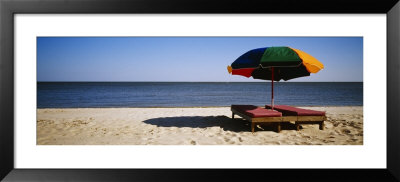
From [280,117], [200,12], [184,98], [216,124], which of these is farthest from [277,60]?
[184,98]

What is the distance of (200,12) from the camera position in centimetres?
348

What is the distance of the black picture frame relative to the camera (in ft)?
11.1

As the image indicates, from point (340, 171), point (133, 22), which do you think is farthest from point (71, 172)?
point (340, 171)

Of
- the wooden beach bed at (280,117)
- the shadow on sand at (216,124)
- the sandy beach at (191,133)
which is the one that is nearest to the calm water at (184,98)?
the shadow on sand at (216,124)

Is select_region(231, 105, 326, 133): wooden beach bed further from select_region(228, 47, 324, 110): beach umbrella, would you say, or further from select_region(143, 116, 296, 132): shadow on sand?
select_region(228, 47, 324, 110): beach umbrella

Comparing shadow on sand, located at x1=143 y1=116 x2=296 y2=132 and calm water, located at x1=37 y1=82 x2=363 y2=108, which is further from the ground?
calm water, located at x1=37 y1=82 x2=363 y2=108

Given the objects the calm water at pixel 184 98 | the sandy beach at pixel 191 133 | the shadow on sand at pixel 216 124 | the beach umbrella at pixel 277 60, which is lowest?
the sandy beach at pixel 191 133

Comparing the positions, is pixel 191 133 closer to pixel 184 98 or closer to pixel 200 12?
pixel 200 12

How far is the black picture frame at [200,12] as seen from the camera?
133 inches

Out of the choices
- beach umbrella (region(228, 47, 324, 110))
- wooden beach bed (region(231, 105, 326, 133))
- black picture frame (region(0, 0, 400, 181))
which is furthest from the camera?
wooden beach bed (region(231, 105, 326, 133))

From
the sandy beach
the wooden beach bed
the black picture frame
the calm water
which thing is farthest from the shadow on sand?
the calm water

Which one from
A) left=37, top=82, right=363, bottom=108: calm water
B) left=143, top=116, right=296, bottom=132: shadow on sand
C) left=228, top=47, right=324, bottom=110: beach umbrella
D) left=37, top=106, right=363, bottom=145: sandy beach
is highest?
left=228, top=47, right=324, bottom=110: beach umbrella

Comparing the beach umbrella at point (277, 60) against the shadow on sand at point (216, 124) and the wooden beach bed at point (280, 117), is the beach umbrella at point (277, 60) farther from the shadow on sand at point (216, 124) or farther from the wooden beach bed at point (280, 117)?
the shadow on sand at point (216, 124)

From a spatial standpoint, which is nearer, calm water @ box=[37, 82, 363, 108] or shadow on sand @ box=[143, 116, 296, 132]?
shadow on sand @ box=[143, 116, 296, 132]
